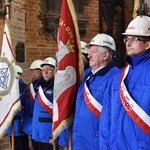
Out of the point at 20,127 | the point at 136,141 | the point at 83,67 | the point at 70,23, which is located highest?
the point at 70,23

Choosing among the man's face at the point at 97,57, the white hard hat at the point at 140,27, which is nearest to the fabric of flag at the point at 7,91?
the man's face at the point at 97,57

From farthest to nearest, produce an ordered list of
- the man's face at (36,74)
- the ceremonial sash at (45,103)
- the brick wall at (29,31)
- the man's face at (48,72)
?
1. the brick wall at (29,31)
2. the man's face at (36,74)
3. the man's face at (48,72)
4. the ceremonial sash at (45,103)

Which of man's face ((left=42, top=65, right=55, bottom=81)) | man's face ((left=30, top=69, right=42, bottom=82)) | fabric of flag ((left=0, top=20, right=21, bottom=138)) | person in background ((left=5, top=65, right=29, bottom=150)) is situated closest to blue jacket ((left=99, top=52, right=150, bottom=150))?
man's face ((left=42, top=65, right=55, bottom=81))

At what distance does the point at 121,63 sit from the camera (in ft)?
31.3

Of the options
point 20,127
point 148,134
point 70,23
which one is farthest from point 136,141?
point 20,127

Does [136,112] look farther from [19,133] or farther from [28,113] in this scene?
[19,133]

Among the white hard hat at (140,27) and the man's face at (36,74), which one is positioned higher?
the white hard hat at (140,27)

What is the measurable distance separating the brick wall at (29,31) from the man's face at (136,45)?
4245 mm

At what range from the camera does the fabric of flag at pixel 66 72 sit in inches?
172

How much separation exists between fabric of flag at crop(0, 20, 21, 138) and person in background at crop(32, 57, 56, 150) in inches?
19.4

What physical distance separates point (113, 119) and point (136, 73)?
383 millimetres

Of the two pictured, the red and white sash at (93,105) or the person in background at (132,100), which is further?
the red and white sash at (93,105)

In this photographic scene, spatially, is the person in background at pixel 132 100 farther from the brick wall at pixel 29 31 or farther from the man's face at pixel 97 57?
the brick wall at pixel 29 31

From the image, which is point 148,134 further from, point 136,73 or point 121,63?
point 121,63
